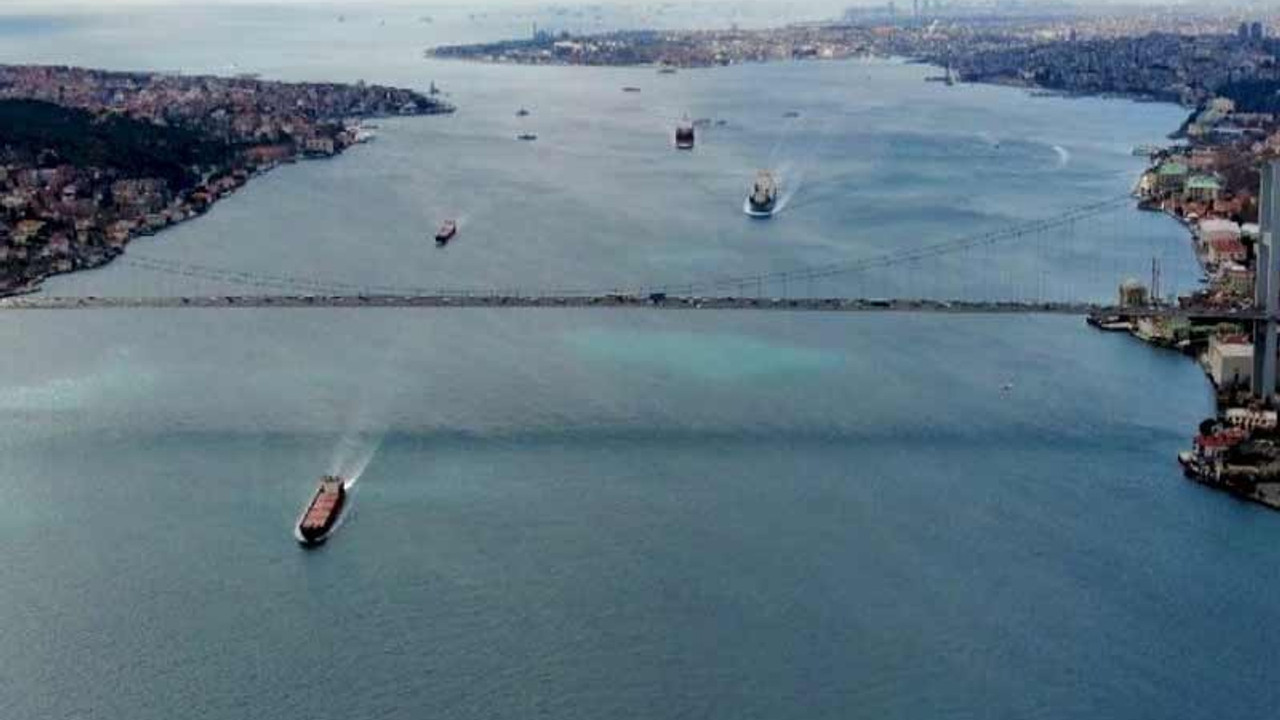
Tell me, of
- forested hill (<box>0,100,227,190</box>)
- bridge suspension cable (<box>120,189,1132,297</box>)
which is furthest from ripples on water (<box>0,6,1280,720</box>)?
forested hill (<box>0,100,227,190</box>)

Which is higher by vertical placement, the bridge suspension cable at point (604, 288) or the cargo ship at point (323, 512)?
the bridge suspension cable at point (604, 288)

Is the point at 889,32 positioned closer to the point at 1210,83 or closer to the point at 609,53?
the point at 609,53

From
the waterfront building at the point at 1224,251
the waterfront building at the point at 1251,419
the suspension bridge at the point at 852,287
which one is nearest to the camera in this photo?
the waterfront building at the point at 1251,419

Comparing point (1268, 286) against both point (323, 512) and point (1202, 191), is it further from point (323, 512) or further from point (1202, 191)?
point (1202, 191)

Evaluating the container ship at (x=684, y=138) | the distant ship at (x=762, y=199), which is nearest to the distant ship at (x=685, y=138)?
the container ship at (x=684, y=138)

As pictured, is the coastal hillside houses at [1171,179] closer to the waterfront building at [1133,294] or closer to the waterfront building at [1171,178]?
the waterfront building at [1171,178]

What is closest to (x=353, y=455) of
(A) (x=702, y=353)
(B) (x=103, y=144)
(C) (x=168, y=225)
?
(A) (x=702, y=353)
